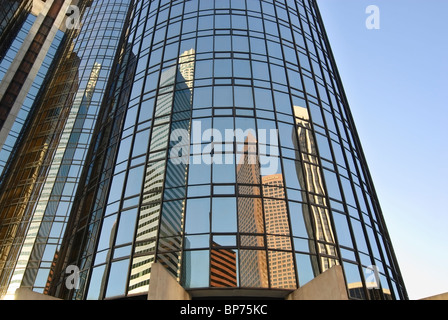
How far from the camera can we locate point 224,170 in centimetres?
1698

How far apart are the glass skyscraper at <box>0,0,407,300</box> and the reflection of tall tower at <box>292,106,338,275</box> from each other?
2.6 inches

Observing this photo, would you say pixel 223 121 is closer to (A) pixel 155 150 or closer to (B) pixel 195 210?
(A) pixel 155 150

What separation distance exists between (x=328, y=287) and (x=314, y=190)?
6557 mm

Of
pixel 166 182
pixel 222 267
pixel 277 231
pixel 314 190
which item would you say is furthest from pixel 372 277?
pixel 166 182

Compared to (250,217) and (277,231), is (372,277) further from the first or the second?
(250,217)

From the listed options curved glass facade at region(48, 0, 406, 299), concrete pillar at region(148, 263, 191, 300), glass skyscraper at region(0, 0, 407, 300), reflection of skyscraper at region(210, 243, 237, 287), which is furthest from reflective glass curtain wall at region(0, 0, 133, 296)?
concrete pillar at region(148, 263, 191, 300)

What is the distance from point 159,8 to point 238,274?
847 inches

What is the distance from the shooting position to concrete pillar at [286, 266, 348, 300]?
10966mm

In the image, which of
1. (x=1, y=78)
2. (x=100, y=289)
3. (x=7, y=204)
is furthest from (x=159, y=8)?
(x=1, y=78)

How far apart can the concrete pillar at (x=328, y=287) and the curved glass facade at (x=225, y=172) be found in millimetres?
1366

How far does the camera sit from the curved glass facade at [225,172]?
585 inches

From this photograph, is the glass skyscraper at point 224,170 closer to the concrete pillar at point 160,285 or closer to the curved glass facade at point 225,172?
the curved glass facade at point 225,172

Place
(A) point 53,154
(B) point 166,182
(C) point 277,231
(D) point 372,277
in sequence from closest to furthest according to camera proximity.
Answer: (C) point 277,231 → (D) point 372,277 → (B) point 166,182 → (A) point 53,154

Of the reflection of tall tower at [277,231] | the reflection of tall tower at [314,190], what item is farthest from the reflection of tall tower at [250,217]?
the reflection of tall tower at [314,190]
